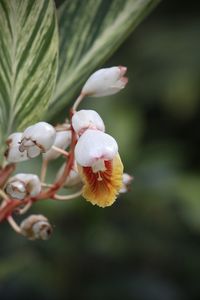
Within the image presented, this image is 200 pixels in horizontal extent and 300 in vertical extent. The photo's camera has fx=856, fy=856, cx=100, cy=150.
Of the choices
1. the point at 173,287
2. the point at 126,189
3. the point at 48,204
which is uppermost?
the point at 48,204

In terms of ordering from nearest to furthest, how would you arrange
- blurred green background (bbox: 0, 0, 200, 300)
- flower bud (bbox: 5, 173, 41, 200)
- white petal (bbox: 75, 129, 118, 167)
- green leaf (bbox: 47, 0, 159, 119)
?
white petal (bbox: 75, 129, 118, 167) → flower bud (bbox: 5, 173, 41, 200) → green leaf (bbox: 47, 0, 159, 119) → blurred green background (bbox: 0, 0, 200, 300)

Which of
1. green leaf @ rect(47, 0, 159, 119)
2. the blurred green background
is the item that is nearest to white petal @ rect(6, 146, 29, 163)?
green leaf @ rect(47, 0, 159, 119)

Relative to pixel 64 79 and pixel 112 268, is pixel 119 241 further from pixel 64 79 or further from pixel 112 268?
pixel 64 79

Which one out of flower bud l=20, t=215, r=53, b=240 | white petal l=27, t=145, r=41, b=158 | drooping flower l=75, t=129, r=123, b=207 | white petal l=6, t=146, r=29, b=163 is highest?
white petal l=6, t=146, r=29, b=163

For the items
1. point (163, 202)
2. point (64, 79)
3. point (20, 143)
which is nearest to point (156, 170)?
point (163, 202)

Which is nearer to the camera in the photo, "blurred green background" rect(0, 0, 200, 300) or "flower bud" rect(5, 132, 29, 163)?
"flower bud" rect(5, 132, 29, 163)

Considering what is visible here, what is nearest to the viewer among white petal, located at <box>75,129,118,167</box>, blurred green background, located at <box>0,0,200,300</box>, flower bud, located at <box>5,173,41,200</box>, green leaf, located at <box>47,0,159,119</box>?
white petal, located at <box>75,129,118,167</box>

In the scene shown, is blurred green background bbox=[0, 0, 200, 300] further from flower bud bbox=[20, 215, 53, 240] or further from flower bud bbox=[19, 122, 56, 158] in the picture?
flower bud bbox=[19, 122, 56, 158]

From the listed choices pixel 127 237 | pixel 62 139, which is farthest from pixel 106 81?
pixel 127 237
